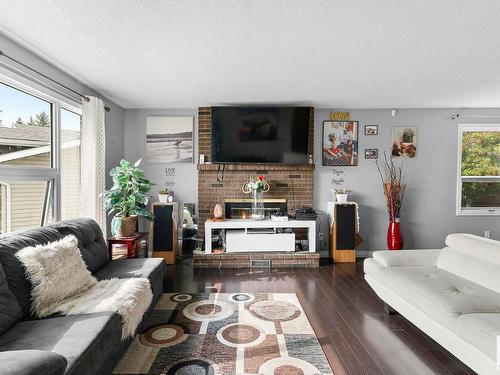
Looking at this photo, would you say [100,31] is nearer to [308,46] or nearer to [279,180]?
[308,46]

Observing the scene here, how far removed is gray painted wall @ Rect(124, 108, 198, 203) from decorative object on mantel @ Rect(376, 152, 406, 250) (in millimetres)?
2946

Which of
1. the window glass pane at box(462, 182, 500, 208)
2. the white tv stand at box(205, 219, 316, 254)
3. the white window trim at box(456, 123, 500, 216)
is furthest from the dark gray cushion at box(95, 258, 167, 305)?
the window glass pane at box(462, 182, 500, 208)

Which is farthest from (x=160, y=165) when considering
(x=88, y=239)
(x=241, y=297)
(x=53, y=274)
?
(x=53, y=274)

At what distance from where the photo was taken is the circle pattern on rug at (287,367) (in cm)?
194

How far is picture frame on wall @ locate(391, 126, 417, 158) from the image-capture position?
491 cm

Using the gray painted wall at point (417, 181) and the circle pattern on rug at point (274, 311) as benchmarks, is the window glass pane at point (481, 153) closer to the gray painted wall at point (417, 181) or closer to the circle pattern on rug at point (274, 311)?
the gray painted wall at point (417, 181)

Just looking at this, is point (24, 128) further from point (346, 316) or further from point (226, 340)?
point (346, 316)

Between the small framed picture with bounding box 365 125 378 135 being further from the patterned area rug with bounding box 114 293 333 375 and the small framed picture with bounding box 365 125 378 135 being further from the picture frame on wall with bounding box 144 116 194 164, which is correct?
the patterned area rug with bounding box 114 293 333 375

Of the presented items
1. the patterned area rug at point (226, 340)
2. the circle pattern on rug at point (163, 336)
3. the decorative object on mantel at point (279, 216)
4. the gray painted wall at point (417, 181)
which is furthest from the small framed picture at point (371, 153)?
the circle pattern on rug at point (163, 336)

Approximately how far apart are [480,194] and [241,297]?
430cm

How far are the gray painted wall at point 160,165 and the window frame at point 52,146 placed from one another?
1323 millimetres

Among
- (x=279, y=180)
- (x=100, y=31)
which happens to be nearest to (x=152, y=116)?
(x=279, y=180)

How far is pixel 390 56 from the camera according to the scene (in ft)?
9.10

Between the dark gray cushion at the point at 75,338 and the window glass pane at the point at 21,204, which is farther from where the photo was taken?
the window glass pane at the point at 21,204
